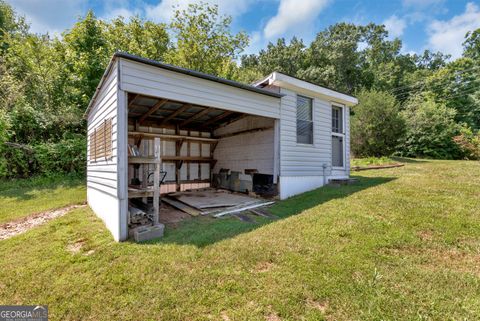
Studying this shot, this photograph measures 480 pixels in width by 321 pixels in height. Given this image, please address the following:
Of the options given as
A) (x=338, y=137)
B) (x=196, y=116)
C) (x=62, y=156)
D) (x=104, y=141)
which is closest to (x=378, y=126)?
(x=338, y=137)

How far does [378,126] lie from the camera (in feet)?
49.9

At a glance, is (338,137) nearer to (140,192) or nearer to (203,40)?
(140,192)

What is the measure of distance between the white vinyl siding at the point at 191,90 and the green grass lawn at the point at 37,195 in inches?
190

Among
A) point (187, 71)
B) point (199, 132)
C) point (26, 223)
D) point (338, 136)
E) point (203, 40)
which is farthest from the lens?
point (203, 40)

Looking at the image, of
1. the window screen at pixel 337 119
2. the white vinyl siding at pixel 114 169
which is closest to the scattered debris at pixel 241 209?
the white vinyl siding at pixel 114 169

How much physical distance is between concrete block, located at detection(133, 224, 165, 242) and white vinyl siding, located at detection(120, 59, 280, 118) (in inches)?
94.1

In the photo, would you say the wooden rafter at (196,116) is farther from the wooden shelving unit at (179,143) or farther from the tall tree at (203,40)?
the tall tree at (203,40)

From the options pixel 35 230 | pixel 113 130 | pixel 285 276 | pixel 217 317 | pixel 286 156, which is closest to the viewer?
pixel 217 317

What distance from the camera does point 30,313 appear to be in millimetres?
2307

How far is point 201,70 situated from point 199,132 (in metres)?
9.22

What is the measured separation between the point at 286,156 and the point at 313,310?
185 inches

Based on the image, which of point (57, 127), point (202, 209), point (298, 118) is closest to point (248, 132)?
point (298, 118)

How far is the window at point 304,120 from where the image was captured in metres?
6.98

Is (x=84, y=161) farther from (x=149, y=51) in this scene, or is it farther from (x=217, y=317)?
(x=217, y=317)
